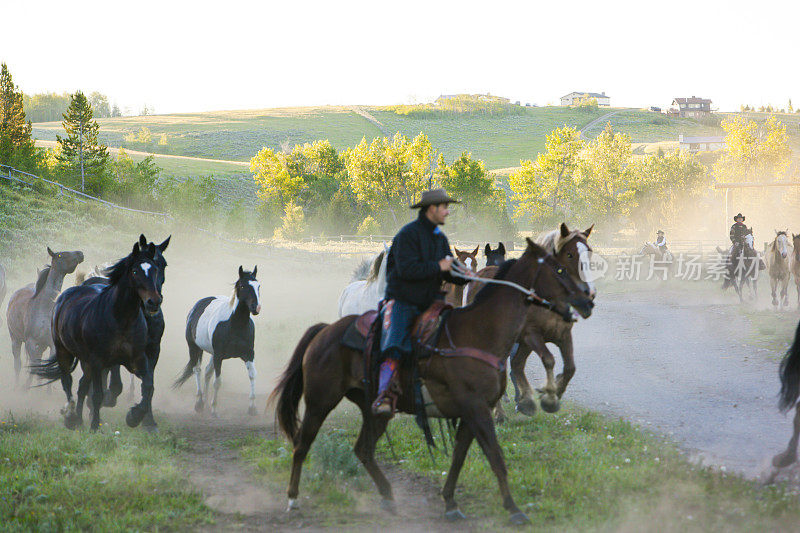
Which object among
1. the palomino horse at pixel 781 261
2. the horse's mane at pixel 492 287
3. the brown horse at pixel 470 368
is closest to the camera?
the brown horse at pixel 470 368

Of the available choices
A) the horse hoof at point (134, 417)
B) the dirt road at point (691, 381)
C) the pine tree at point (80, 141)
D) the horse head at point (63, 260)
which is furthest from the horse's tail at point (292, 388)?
the pine tree at point (80, 141)

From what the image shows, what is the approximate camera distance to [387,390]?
6.29 m

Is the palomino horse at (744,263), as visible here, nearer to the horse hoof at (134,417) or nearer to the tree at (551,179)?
the horse hoof at (134,417)

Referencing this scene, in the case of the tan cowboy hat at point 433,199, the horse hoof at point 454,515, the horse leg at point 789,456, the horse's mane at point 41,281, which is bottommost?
the horse hoof at point 454,515

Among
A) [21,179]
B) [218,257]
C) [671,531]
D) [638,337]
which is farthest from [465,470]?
[21,179]

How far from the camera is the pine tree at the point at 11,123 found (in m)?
40.9

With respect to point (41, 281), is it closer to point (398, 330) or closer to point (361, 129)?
point (398, 330)

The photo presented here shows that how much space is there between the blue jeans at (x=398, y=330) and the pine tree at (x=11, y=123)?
4048 cm

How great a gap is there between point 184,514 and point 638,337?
1513 centimetres

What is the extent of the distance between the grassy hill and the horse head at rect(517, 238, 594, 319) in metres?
108

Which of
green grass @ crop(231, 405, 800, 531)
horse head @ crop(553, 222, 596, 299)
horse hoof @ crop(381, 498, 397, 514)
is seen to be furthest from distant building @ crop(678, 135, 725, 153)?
horse hoof @ crop(381, 498, 397, 514)

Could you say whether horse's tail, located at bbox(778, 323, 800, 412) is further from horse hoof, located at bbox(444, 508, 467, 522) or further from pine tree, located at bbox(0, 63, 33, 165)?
pine tree, located at bbox(0, 63, 33, 165)

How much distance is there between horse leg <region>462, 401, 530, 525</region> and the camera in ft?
19.7

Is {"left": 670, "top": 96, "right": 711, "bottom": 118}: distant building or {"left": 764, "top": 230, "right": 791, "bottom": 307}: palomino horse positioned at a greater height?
{"left": 670, "top": 96, "right": 711, "bottom": 118}: distant building
